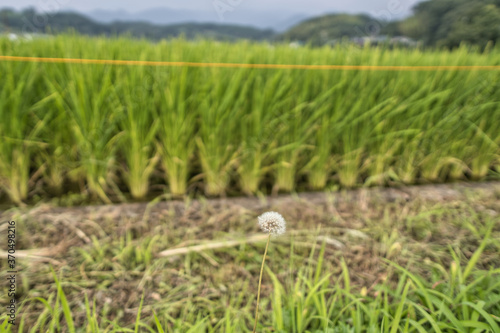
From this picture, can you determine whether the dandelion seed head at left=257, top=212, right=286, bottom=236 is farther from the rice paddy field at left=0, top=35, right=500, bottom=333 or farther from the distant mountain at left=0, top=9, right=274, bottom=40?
the distant mountain at left=0, top=9, right=274, bottom=40

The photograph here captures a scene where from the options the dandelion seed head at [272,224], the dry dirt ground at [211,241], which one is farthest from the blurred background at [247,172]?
the dandelion seed head at [272,224]

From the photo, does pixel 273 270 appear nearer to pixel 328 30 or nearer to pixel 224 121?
pixel 224 121

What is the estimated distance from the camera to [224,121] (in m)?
1.66

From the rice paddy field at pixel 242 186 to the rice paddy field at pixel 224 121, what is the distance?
0.04 ft

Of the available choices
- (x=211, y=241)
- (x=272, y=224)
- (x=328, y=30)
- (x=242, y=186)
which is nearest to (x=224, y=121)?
(x=242, y=186)

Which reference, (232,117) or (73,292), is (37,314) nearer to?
(73,292)

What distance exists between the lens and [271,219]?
0.59 meters

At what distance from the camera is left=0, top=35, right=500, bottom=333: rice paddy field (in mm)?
983

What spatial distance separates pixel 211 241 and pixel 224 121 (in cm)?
64

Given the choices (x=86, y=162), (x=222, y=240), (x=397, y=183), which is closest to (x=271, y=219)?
(x=222, y=240)

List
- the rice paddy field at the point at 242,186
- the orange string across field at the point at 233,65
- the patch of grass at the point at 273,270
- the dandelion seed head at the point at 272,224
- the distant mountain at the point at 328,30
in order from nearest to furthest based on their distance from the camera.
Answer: the dandelion seed head at the point at 272,224, the patch of grass at the point at 273,270, the rice paddy field at the point at 242,186, the orange string across field at the point at 233,65, the distant mountain at the point at 328,30

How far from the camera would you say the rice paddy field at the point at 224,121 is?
154 cm

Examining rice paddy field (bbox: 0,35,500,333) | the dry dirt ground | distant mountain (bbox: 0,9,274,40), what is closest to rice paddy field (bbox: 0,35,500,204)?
rice paddy field (bbox: 0,35,500,333)

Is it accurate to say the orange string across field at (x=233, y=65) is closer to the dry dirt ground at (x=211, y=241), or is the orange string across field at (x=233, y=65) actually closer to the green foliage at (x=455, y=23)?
the green foliage at (x=455, y=23)
